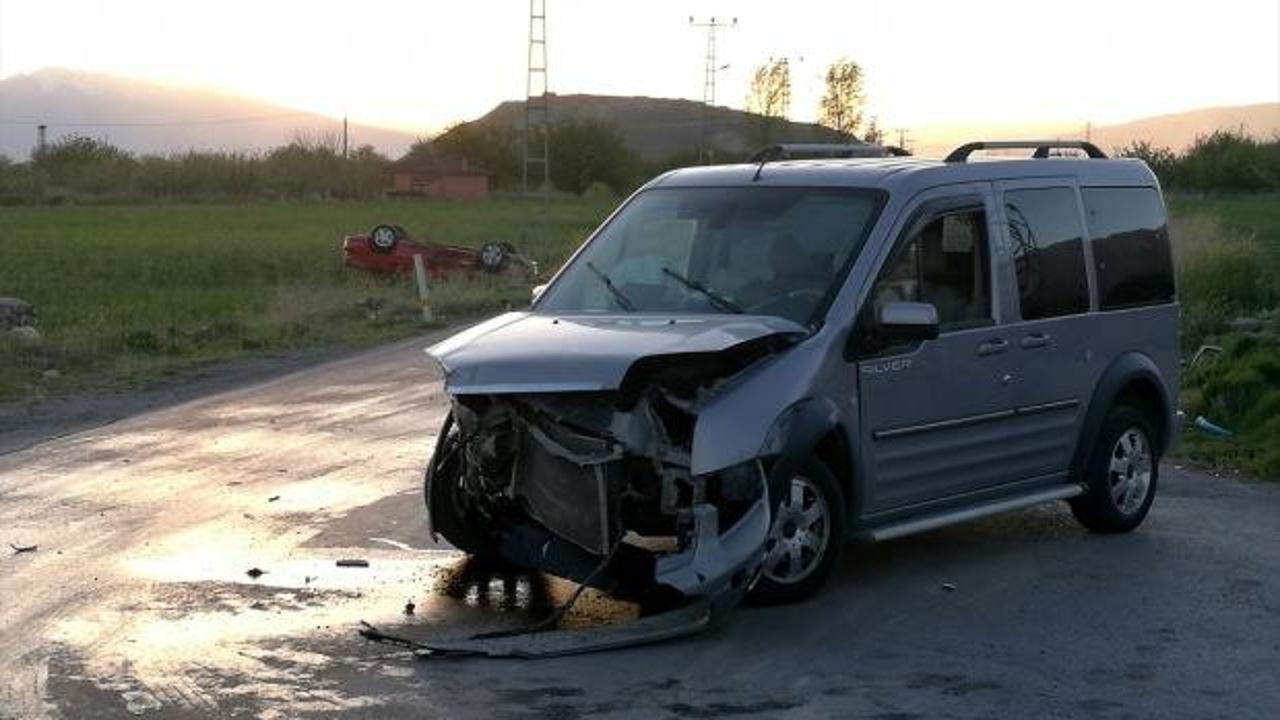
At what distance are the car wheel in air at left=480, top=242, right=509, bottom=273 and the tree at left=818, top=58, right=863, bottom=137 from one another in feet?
118

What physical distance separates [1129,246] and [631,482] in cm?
391

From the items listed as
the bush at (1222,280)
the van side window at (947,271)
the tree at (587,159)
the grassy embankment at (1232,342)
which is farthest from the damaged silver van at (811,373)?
the tree at (587,159)

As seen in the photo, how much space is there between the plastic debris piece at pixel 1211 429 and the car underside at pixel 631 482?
24.5ft

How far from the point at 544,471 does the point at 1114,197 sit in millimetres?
4034

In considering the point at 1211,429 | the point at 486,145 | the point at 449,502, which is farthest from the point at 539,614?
the point at 486,145

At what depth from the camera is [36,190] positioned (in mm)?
90562

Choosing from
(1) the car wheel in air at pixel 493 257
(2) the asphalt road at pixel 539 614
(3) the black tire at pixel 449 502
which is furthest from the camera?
(1) the car wheel in air at pixel 493 257

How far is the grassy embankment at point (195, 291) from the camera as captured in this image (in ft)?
66.8

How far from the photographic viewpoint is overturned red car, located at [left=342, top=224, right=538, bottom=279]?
35.7m

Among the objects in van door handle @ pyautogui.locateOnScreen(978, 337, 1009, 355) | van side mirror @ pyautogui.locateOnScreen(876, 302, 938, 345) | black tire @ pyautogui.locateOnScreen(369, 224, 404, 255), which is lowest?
black tire @ pyautogui.locateOnScreen(369, 224, 404, 255)

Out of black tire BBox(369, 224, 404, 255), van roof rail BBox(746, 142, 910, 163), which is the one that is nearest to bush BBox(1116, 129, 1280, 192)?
black tire BBox(369, 224, 404, 255)

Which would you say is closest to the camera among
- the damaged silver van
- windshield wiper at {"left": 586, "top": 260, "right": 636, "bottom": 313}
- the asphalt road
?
the asphalt road

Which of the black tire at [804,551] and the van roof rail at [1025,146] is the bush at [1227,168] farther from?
the black tire at [804,551]

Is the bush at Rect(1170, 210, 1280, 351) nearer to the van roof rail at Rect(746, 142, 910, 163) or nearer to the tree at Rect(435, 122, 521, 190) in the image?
the van roof rail at Rect(746, 142, 910, 163)
